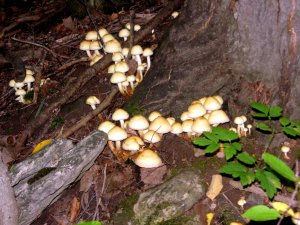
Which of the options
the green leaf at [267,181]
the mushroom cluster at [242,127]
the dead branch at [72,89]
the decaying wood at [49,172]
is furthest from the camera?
the dead branch at [72,89]

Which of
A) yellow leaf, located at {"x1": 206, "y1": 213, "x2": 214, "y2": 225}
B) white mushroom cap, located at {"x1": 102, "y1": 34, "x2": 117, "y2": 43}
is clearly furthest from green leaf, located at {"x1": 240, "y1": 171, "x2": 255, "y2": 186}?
white mushroom cap, located at {"x1": 102, "y1": 34, "x2": 117, "y2": 43}

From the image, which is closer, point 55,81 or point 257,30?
point 257,30

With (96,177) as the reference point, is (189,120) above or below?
above

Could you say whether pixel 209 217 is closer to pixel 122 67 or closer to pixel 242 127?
pixel 242 127

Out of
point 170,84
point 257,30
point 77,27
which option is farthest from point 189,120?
point 77,27

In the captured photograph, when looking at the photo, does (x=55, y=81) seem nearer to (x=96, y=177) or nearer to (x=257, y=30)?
(x=96, y=177)

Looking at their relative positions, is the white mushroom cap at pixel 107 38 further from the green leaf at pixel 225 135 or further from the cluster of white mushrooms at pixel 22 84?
the green leaf at pixel 225 135

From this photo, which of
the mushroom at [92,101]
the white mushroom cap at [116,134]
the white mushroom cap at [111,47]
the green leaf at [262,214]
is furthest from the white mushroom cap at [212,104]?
the green leaf at [262,214]
